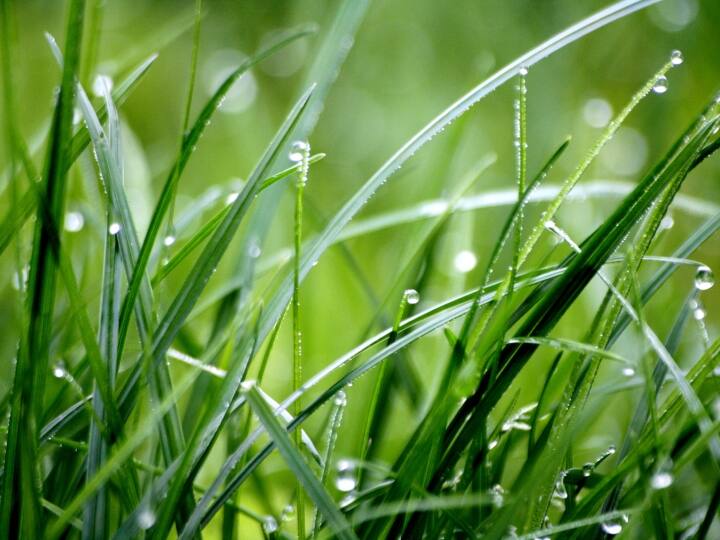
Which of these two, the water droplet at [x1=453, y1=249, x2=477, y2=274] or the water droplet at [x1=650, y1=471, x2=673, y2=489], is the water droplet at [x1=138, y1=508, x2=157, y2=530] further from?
the water droplet at [x1=453, y1=249, x2=477, y2=274]

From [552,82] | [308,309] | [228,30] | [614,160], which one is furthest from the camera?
[228,30]

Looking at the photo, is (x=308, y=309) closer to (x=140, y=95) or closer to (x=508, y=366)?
(x=508, y=366)

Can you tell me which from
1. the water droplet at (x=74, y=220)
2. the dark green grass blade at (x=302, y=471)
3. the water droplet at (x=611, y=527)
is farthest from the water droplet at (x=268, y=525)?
the water droplet at (x=74, y=220)

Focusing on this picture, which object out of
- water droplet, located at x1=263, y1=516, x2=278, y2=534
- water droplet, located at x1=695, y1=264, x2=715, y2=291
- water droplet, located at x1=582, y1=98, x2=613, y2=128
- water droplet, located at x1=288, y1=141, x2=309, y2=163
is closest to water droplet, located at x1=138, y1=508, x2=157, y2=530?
water droplet, located at x1=263, y1=516, x2=278, y2=534

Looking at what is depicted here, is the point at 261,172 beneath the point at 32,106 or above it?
beneath

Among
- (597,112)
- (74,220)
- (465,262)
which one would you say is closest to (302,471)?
(465,262)

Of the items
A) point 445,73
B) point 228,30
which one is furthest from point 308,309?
point 228,30
